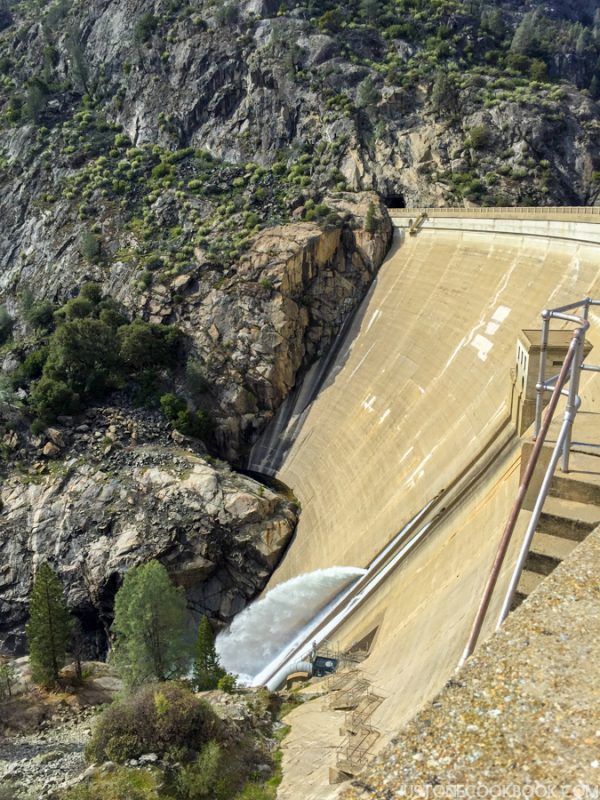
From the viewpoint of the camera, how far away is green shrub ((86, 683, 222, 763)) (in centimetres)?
1417

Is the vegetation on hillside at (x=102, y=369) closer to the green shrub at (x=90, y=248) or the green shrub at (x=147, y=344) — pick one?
the green shrub at (x=147, y=344)

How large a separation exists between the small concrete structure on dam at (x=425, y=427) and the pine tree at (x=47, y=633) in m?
10.4

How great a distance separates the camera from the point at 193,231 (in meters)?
44.9

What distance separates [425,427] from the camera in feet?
86.5

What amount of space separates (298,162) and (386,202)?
9.32 meters

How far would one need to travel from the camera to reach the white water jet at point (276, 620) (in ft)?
80.4

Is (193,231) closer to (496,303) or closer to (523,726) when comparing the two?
(496,303)

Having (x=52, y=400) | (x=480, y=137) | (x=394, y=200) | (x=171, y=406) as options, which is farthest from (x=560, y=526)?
(x=480, y=137)

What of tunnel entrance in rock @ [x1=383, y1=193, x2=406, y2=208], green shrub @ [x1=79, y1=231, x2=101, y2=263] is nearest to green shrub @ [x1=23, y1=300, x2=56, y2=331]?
green shrub @ [x1=79, y1=231, x2=101, y2=263]

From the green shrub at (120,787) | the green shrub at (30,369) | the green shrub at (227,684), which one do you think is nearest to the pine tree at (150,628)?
the green shrub at (227,684)

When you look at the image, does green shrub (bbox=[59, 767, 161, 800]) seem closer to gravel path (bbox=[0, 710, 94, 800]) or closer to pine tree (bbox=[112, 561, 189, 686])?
gravel path (bbox=[0, 710, 94, 800])

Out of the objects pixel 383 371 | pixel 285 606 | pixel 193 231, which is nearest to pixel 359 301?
pixel 383 371

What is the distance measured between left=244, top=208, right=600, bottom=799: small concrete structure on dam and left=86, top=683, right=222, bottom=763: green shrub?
2603 millimetres

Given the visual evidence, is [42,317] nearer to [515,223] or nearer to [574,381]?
[515,223]
